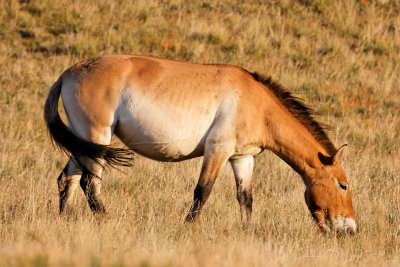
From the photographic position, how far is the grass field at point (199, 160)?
16.5ft

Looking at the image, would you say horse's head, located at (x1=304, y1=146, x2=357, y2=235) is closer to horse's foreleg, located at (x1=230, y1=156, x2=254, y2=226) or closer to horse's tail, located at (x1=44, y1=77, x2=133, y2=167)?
horse's foreleg, located at (x1=230, y1=156, x2=254, y2=226)

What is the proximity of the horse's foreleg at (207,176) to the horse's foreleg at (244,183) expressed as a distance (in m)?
0.52

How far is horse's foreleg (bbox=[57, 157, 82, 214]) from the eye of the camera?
21.2ft

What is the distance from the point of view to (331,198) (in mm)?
6133

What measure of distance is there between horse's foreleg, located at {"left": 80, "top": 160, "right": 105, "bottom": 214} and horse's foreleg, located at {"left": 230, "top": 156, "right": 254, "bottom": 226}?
4.92 feet

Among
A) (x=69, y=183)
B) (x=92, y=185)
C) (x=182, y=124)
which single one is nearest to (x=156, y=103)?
(x=182, y=124)

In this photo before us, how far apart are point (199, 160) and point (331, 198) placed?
2922mm

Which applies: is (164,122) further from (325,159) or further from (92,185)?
(325,159)

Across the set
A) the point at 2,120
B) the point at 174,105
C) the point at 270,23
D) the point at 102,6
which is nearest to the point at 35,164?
the point at 2,120

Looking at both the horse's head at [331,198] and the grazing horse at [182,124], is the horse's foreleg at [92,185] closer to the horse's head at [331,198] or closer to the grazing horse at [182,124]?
the grazing horse at [182,124]

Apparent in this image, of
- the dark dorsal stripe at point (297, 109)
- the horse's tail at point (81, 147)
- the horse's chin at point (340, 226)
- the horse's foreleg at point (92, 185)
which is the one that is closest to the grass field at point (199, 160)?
the horse's chin at point (340, 226)

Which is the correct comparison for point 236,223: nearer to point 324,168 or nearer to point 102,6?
point 324,168

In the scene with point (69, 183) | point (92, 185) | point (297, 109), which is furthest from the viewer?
point (297, 109)

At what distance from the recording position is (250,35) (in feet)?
45.7
